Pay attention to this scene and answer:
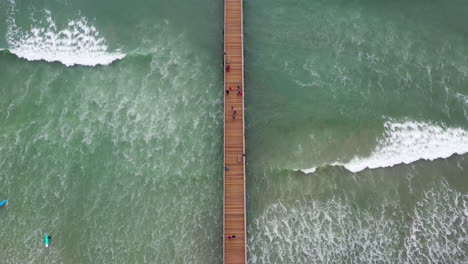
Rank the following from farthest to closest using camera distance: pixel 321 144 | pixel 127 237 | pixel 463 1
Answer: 1. pixel 463 1
2. pixel 321 144
3. pixel 127 237

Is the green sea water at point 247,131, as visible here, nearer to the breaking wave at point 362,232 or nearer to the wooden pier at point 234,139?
the breaking wave at point 362,232

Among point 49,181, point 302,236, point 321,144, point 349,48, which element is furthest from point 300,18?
point 49,181

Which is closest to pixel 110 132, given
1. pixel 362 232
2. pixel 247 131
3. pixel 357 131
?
pixel 247 131

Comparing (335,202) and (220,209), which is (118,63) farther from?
(335,202)

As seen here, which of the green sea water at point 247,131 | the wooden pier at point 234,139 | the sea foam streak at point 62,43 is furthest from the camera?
the sea foam streak at point 62,43

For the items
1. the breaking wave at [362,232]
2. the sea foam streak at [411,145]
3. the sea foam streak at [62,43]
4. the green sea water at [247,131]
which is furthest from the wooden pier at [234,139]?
the sea foam streak at [62,43]

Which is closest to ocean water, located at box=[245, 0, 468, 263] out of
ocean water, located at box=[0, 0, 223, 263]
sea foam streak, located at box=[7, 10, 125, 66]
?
ocean water, located at box=[0, 0, 223, 263]
